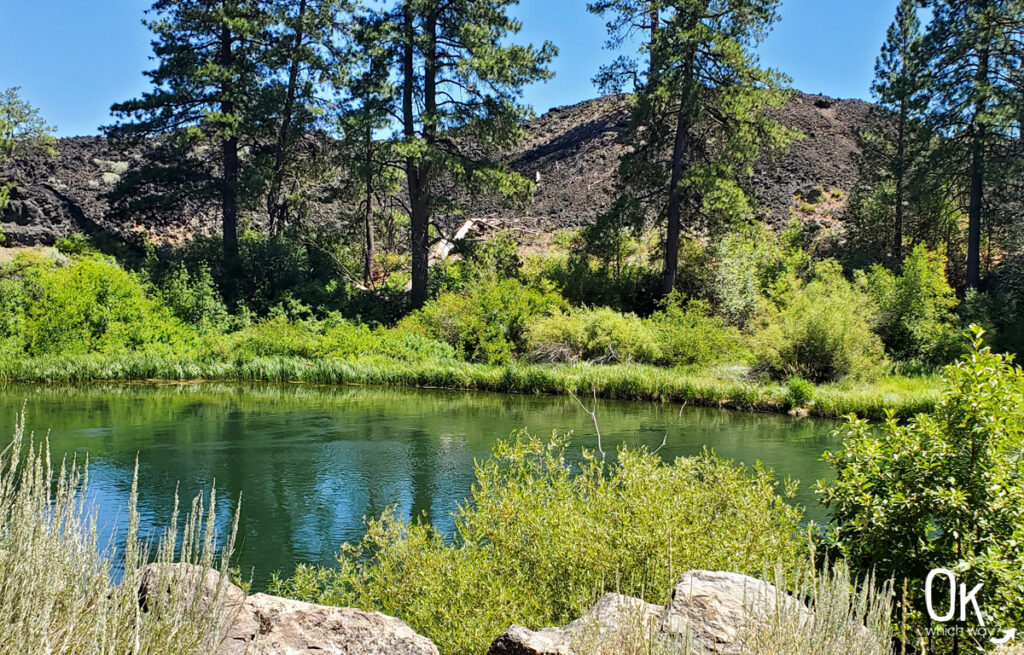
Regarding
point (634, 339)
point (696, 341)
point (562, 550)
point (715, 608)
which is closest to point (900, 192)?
point (696, 341)

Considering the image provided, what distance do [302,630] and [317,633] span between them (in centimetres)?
8

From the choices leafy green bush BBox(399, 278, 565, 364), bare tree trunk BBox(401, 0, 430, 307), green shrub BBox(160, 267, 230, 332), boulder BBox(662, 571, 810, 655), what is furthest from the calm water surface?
bare tree trunk BBox(401, 0, 430, 307)

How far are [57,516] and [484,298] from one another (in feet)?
69.9

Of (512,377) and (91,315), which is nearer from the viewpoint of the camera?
(512,377)

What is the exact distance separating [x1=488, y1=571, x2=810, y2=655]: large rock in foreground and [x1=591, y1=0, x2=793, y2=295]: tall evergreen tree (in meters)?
21.6

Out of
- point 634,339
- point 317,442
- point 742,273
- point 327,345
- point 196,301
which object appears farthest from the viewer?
point 742,273

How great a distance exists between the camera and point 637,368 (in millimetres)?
21266

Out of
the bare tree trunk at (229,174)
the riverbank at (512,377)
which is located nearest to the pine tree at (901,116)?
the riverbank at (512,377)

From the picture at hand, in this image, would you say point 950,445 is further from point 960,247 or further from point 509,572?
point 960,247

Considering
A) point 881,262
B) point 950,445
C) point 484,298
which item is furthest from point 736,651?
point 881,262

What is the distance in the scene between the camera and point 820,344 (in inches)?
790

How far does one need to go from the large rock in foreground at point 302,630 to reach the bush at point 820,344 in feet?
58.0

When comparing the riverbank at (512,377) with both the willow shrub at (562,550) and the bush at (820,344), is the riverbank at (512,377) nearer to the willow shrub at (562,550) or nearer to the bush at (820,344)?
the bush at (820,344)

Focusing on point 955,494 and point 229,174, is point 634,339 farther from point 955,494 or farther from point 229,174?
point 955,494
